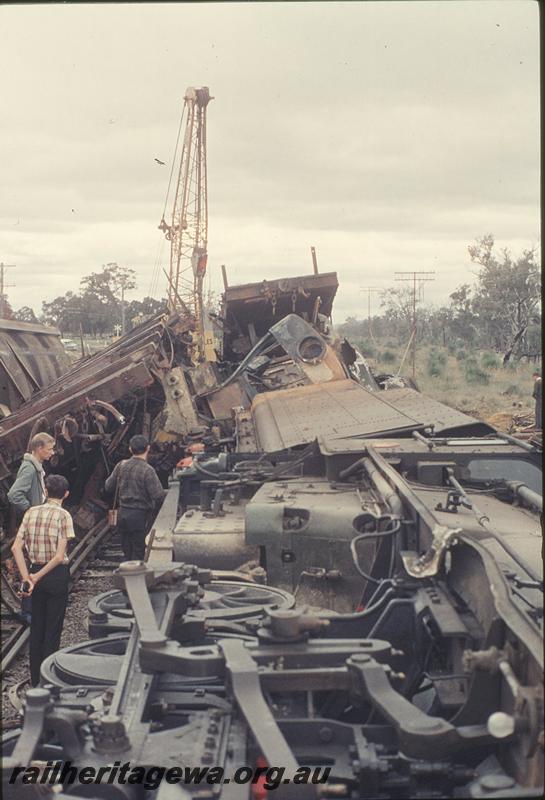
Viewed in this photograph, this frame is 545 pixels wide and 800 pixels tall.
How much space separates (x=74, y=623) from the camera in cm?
878

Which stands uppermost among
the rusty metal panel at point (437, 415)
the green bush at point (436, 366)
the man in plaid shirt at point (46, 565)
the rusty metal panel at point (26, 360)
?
the rusty metal panel at point (26, 360)

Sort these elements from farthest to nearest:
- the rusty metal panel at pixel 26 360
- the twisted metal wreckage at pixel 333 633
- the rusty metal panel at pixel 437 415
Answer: the rusty metal panel at pixel 26 360, the rusty metal panel at pixel 437 415, the twisted metal wreckage at pixel 333 633

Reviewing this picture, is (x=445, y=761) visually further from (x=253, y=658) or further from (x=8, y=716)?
(x=8, y=716)

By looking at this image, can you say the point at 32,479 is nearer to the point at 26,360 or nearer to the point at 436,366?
Result: the point at 26,360

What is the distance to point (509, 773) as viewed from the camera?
10.8 ft

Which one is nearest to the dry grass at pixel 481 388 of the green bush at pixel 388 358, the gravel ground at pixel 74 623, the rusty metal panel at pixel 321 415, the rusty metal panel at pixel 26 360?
the green bush at pixel 388 358

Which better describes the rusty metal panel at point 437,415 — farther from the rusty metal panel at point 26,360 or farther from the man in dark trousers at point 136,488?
the rusty metal panel at point 26,360

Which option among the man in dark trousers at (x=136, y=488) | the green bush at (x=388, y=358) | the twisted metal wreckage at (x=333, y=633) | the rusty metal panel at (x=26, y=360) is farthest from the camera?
the green bush at (x=388, y=358)

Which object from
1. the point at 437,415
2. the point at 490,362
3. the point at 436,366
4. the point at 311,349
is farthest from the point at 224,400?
the point at 436,366

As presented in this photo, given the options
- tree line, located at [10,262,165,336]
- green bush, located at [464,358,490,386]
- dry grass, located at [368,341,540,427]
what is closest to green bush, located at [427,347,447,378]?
dry grass, located at [368,341,540,427]

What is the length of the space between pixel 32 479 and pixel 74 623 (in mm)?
1621

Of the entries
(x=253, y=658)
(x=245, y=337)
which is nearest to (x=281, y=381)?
(x=245, y=337)

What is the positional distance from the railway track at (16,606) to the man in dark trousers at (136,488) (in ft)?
4.10

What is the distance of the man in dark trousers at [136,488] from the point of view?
29.6 feet
